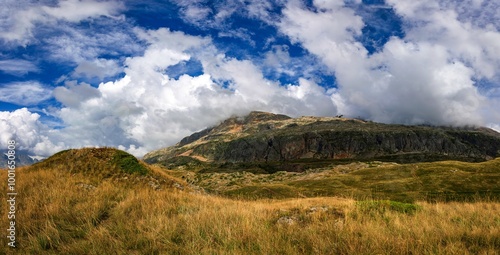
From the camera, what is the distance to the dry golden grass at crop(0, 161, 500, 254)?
7.25 metres

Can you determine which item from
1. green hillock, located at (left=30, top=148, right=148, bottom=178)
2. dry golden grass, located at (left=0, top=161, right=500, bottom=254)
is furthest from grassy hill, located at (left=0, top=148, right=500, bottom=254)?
green hillock, located at (left=30, top=148, right=148, bottom=178)

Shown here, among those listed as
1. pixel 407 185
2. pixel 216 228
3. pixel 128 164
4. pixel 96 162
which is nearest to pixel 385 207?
pixel 216 228

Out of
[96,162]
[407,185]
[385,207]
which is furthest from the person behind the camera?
Answer: [407,185]

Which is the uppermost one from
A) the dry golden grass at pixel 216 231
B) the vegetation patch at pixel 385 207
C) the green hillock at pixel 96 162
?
the green hillock at pixel 96 162

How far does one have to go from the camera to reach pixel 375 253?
677 centimetres

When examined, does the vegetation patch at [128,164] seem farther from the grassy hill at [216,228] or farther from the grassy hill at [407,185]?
the grassy hill at [407,185]

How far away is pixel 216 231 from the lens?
338 inches

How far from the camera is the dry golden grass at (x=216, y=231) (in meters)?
7.25

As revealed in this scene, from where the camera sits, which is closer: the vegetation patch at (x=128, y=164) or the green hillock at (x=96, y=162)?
the green hillock at (x=96, y=162)

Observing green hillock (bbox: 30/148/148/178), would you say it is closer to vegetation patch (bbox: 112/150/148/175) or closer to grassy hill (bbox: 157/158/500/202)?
vegetation patch (bbox: 112/150/148/175)

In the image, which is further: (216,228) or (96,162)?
(96,162)

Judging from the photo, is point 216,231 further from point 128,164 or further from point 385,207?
point 128,164

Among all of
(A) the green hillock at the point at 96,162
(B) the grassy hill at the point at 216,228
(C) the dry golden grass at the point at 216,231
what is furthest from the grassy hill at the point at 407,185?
(C) the dry golden grass at the point at 216,231

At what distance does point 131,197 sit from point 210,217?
14.8ft
